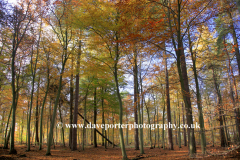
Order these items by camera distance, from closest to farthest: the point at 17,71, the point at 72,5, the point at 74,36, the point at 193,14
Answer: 1. the point at 193,14
2. the point at 72,5
3. the point at 74,36
4. the point at 17,71


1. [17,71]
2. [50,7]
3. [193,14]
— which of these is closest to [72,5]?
[50,7]

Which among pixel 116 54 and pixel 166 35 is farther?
pixel 116 54

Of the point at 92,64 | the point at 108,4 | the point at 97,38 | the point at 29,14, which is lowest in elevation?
the point at 92,64

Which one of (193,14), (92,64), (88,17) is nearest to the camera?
(193,14)

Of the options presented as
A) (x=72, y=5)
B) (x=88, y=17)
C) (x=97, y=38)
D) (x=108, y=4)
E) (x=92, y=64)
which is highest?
(x=72, y=5)

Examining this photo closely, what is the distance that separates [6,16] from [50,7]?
2.72 meters

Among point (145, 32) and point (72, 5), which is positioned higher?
point (72, 5)

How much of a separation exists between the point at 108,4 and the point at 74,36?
11.9ft

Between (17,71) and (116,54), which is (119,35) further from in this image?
(17,71)

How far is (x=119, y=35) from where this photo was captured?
7.74 metres

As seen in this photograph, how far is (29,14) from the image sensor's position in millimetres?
8836

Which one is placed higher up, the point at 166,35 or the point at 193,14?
the point at 193,14

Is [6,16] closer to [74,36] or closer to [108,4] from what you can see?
[74,36]

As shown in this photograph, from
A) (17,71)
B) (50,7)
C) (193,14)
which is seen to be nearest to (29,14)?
(50,7)
